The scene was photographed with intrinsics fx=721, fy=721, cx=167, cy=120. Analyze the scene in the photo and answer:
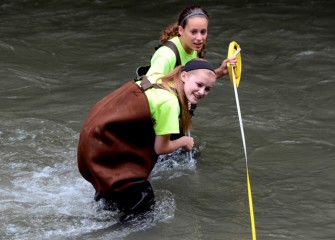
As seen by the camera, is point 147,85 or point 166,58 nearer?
point 147,85

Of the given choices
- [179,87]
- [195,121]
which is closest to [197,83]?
[179,87]

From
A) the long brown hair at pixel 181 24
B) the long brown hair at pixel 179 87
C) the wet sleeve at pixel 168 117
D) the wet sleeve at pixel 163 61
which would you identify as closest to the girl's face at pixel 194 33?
the long brown hair at pixel 181 24

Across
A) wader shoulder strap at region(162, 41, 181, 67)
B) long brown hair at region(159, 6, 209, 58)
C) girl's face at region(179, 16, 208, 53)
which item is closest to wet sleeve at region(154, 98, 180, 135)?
wader shoulder strap at region(162, 41, 181, 67)

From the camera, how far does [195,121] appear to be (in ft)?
23.9

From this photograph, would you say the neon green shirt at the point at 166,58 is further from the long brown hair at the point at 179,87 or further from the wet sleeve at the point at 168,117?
the wet sleeve at the point at 168,117

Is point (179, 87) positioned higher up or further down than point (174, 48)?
further down

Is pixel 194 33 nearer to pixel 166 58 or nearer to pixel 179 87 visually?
pixel 166 58

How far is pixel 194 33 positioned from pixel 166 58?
0.34 metres

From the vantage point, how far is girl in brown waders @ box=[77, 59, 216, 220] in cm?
467

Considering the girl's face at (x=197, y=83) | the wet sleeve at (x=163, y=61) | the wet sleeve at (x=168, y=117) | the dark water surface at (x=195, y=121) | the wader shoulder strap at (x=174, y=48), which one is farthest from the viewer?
the wader shoulder strap at (x=174, y=48)

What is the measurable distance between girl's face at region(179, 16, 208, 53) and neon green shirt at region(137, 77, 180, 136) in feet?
3.69

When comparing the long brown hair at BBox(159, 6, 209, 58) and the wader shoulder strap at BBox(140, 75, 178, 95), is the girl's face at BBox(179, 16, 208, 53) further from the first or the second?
the wader shoulder strap at BBox(140, 75, 178, 95)

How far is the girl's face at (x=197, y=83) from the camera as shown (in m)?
4.76

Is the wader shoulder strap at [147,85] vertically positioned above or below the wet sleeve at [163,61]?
below
